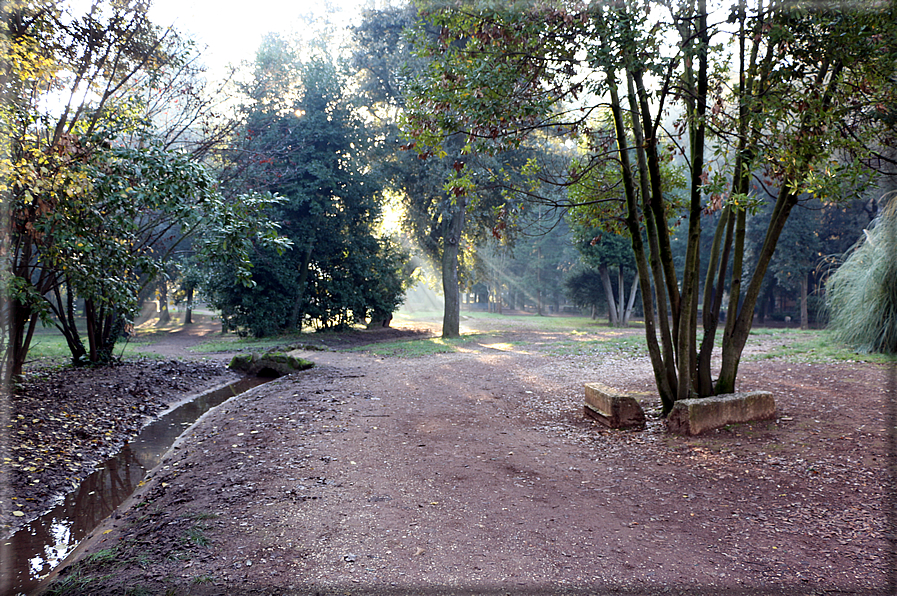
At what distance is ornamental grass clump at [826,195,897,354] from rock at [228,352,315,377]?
38.7 ft

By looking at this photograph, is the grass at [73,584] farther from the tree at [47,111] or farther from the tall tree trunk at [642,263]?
the tall tree trunk at [642,263]

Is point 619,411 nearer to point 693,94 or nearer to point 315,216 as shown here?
point 693,94

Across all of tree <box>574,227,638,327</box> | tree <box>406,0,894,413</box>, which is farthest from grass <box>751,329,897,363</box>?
tree <box>574,227,638,327</box>

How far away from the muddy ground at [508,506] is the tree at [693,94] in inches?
61.1

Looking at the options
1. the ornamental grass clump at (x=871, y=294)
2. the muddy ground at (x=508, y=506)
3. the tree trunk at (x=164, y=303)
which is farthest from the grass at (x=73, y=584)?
→ the tree trunk at (x=164, y=303)

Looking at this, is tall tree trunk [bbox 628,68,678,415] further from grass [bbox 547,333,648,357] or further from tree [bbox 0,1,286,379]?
grass [bbox 547,333,648,357]

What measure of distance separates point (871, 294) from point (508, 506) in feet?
34.4

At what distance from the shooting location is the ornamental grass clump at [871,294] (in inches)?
398

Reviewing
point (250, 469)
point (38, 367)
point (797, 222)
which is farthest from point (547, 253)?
point (250, 469)

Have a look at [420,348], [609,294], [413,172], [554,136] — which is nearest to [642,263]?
[554,136]

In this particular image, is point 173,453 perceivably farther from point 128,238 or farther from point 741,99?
point 741,99

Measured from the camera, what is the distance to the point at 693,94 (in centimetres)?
557

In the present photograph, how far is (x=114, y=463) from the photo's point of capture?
6266mm

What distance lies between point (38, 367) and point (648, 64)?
1193cm
